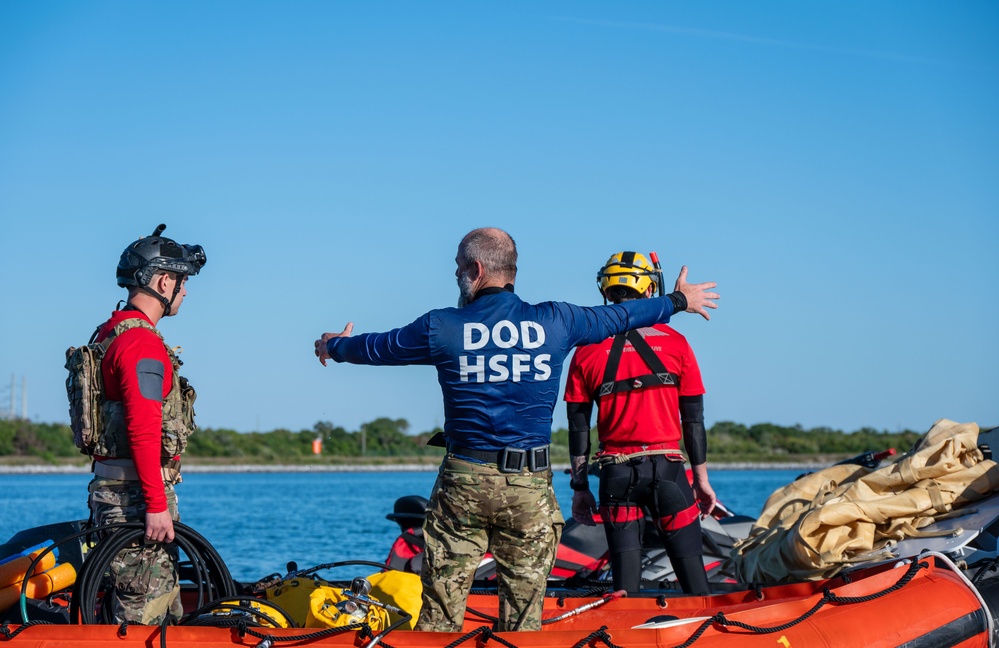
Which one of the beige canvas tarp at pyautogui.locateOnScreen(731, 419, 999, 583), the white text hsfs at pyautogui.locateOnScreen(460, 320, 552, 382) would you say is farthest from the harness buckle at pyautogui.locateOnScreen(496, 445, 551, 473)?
the beige canvas tarp at pyautogui.locateOnScreen(731, 419, 999, 583)

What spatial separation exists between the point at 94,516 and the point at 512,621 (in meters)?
1.60

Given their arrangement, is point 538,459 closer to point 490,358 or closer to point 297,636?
point 490,358

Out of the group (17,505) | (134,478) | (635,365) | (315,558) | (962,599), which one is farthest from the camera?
(17,505)

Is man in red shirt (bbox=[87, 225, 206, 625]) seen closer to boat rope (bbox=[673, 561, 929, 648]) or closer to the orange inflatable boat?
the orange inflatable boat

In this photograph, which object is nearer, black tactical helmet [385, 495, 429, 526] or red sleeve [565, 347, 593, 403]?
red sleeve [565, 347, 593, 403]

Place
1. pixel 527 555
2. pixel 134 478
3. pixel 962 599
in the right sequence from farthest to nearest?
1. pixel 962 599
2. pixel 134 478
3. pixel 527 555

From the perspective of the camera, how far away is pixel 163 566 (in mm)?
4137

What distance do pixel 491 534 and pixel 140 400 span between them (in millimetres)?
1267

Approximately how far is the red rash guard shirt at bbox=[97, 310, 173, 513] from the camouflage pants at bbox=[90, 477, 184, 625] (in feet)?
0.44

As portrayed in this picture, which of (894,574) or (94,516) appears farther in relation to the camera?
(894,574)

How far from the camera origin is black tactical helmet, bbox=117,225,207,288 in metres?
4.06

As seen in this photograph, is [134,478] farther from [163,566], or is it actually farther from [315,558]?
[315,558]

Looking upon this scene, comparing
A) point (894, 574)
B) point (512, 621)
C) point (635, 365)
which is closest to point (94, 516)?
point (512, 621)

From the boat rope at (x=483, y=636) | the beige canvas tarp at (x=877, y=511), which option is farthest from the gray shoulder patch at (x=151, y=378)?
the beige canvas tarp at (x=877, y=511)
